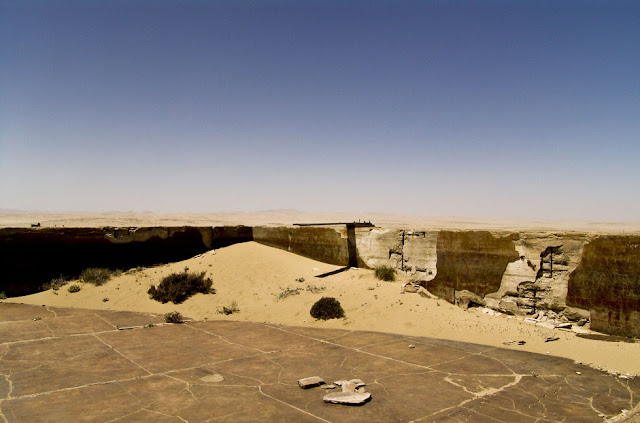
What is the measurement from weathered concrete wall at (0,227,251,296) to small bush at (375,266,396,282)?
6382 mm

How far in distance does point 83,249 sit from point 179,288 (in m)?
3.67

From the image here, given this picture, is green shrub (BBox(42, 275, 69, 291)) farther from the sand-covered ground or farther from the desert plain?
the sand-covered ground

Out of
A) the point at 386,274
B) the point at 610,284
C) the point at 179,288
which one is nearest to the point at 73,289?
the point at 179,288

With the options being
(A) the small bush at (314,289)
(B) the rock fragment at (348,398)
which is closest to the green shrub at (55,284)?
(A) the small bush at (314,289)

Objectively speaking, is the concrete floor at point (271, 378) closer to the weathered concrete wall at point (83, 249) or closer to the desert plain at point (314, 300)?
the desert plain at point (314, 300)

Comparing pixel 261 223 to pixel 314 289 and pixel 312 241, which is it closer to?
pixel 312 241

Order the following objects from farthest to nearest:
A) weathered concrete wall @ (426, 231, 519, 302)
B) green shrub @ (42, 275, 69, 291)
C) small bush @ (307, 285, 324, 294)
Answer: green shrub @ (42, 275, 69, 291) < small bush @ (307, 285, 324, 294) < weathered concrete wall @ (426, 231, 519, 302)

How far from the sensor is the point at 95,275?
11.2 m

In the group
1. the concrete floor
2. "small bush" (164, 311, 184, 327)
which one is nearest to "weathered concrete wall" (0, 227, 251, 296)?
the concrete floor

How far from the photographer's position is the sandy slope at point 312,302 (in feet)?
21.8

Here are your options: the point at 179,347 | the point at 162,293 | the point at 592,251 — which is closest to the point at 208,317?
the point at 162,293

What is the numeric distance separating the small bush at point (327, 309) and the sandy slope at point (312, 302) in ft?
0.59

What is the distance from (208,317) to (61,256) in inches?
211

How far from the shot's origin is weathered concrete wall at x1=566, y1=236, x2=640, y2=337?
6.56 m
